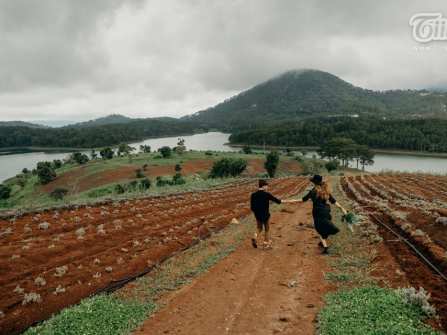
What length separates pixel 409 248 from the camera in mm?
10656

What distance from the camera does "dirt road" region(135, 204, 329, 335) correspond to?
7082mm

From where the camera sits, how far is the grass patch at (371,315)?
239 inches

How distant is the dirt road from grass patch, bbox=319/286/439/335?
406 millimetres

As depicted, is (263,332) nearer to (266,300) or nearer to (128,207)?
(266,300)

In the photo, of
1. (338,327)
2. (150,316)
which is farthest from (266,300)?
(150,316)

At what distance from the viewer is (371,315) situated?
6.68 meters

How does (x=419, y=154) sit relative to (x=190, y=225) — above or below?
below

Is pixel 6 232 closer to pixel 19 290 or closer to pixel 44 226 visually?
pixel 44 226

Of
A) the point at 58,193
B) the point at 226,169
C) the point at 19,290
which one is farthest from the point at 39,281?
the point at 58,193

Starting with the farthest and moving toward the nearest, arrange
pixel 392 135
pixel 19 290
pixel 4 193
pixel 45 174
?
pixel 392 135
pixel 45 174
pixel 4 193
pixel 19 290

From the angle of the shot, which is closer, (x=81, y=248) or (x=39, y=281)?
(x=39, y=281)

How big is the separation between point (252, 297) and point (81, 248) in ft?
25.0

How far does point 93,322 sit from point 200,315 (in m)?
2.27

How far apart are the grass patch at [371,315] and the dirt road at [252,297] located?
1.33 feet
